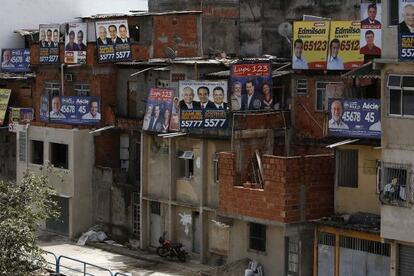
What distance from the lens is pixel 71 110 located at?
152 feet

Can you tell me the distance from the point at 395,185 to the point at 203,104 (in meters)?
10.4

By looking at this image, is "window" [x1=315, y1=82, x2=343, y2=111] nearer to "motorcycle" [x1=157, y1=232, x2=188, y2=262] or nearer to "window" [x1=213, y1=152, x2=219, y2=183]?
"window" [x1=213, y1=152, x2=219, y2=183]

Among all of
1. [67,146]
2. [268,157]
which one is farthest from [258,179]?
[67,146]

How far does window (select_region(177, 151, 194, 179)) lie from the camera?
134 feet

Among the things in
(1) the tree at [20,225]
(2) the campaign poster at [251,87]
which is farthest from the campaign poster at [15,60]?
(1) the tree at [20,225]

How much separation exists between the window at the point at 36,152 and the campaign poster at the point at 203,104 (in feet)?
36.5

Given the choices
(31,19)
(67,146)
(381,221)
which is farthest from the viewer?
(31,19)

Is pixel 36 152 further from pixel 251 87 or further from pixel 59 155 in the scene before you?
pixel 251 87

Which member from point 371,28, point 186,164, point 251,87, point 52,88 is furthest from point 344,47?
point 52,88

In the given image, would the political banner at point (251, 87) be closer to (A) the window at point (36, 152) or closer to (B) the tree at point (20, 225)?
(B) the tree at point (20, 225)

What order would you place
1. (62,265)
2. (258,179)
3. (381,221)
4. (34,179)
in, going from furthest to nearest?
(62,265)
(258,179)
(34,179)
(381,221)

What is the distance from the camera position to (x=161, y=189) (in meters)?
42.5

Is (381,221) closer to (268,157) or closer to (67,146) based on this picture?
(268,157)

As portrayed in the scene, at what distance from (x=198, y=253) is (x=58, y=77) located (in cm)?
1193
